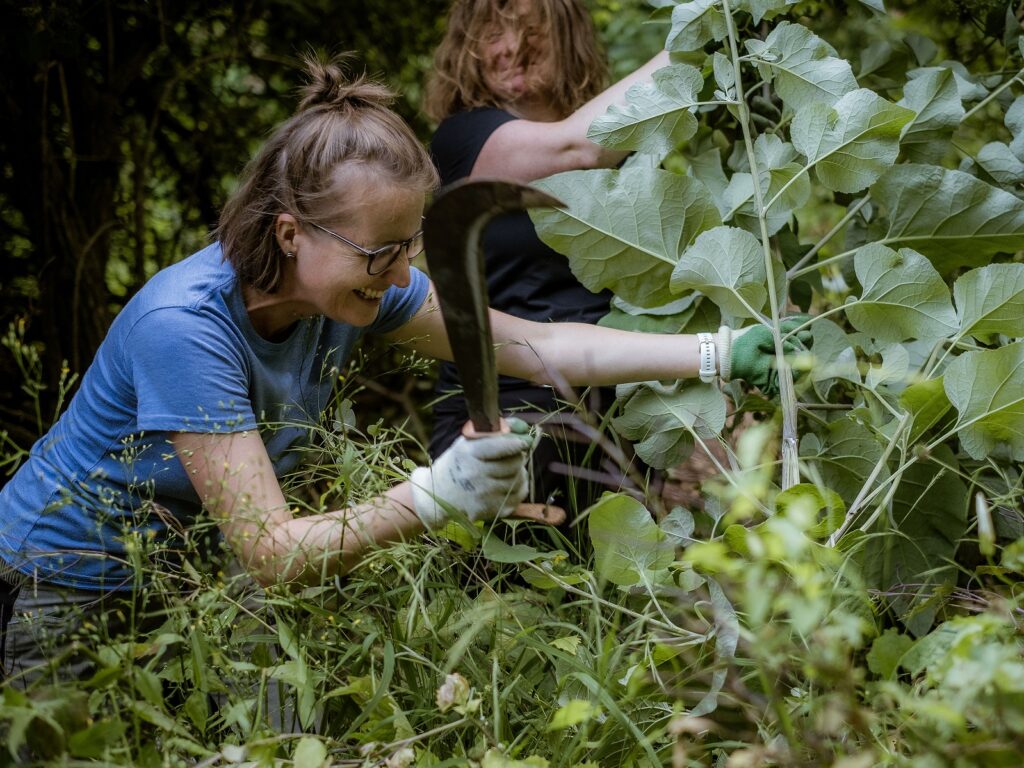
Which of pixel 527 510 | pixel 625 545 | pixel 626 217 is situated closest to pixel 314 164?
pixel 626 217

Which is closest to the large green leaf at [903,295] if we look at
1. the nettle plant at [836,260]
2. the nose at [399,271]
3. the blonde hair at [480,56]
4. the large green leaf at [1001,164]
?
the nettle plant at [836,260]

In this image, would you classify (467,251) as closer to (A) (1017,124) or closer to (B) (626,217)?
(B) (626,217)

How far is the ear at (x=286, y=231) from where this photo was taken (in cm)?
138

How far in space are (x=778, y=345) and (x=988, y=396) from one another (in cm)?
26

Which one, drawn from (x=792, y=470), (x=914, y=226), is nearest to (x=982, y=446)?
(x=792, y=470)

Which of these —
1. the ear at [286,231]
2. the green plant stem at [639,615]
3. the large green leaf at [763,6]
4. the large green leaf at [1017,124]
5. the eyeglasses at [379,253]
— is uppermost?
the large green leaf at [763,6]

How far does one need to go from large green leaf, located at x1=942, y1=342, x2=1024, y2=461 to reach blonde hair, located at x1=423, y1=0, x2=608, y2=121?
1110 mm

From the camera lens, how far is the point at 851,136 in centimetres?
132

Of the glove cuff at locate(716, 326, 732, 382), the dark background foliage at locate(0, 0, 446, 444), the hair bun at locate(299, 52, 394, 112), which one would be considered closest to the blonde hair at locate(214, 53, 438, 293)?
the hair bun at locate(299, 52, 394, 112)

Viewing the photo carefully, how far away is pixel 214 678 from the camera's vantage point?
1015 millimetres

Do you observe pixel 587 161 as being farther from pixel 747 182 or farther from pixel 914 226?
pixel 914 226

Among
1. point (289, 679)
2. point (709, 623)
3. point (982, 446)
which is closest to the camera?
point (289, 679)

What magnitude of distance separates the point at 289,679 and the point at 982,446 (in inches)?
34.7

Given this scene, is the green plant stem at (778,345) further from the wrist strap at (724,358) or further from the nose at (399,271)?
the nose at (399,271)
